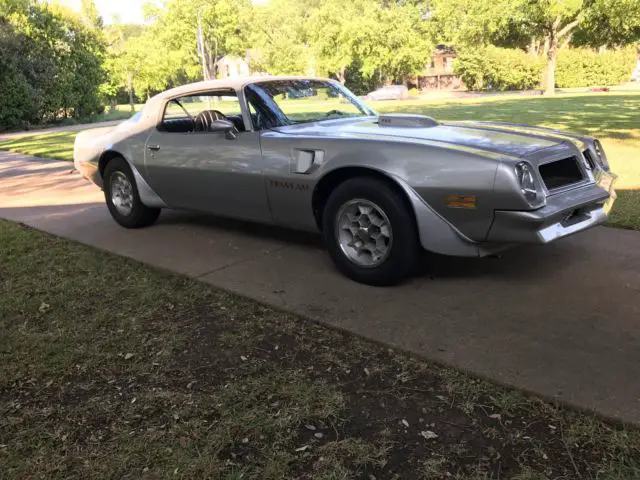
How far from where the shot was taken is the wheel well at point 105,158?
596 centimetres

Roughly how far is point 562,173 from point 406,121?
125 centimetres

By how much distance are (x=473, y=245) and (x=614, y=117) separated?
12962 mm

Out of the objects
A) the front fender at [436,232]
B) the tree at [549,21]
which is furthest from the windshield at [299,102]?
the tree at [549,21]

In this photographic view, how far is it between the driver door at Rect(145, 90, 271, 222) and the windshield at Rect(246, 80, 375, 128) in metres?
0.19

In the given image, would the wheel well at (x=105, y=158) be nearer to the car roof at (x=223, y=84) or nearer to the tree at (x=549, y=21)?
the car roof at (x=223, y=84)

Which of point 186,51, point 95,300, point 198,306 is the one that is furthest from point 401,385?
point 186,51

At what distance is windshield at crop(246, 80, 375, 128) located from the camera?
16.0 ft

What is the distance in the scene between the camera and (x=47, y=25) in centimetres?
2450

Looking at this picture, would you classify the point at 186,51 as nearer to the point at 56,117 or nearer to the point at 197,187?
the point at 56,117

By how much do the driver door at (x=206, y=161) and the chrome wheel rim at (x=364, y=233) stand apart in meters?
0.78

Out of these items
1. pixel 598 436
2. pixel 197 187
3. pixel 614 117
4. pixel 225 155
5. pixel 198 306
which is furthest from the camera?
pixel 614 117

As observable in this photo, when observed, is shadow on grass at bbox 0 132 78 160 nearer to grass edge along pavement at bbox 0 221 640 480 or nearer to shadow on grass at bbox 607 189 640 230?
grass edge along pavement at bbox 0 221 640 480

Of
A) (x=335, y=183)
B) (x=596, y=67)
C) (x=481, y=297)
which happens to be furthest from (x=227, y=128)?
(x=596, y=67)

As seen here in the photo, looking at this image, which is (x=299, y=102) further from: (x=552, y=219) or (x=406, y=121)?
(x=552, y=219)
